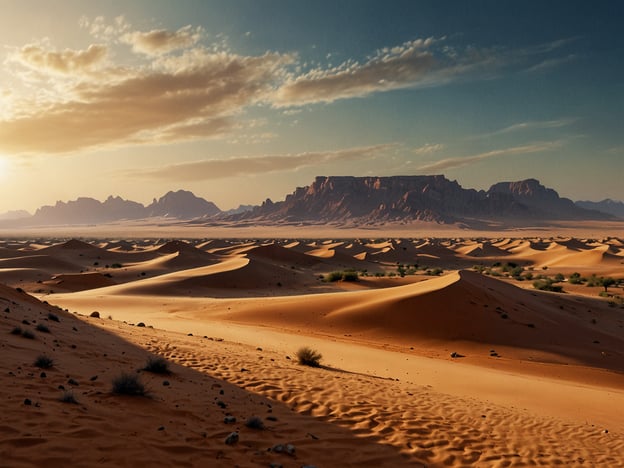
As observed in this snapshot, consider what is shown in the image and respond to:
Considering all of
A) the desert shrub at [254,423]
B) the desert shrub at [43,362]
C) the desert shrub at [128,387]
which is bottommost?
the desert shrub at [254,423]

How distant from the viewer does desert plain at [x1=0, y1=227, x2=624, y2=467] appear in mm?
5833

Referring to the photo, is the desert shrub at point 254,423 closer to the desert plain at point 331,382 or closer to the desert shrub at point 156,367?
the desert plain at point 331,382

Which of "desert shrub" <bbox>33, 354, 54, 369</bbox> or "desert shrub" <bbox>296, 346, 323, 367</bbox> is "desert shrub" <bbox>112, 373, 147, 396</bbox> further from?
"desert shrub" <bbox>296, 346, 323, 367</bbox>

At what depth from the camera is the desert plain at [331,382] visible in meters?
5.83

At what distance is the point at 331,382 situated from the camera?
10.0 metres

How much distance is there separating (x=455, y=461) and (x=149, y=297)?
2769 cm

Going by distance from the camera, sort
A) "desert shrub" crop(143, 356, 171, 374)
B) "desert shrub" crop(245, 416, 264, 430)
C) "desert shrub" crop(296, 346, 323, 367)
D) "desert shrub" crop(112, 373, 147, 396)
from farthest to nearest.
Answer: "desert shrub" crop(296, 346, 323, 367) < "desert shrub" crop(143, 356, 171, 374) < "desert shrub" crop(112, 373, 147, 396) < "desert shrub" crop(245, 416, 264, 430)

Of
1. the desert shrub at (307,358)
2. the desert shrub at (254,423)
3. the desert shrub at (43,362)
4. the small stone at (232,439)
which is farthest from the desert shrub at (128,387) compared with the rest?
the desert shrub at (307,358)

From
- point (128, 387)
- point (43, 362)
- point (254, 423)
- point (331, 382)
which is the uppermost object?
point (43, 362)

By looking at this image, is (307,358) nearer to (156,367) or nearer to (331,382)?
(331,382)

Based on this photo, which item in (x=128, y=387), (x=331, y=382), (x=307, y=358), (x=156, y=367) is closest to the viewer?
(x=128, y=387)

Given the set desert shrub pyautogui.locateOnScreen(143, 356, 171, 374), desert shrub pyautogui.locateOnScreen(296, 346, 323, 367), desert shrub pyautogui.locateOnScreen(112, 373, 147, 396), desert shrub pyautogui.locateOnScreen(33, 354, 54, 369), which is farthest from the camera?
desert shrub pyautogui.locateOnScreen(296, 346, 323, 367)

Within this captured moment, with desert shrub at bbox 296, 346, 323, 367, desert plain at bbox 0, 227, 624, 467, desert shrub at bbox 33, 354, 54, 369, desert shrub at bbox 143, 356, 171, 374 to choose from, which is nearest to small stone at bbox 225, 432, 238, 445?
desert plain at bbox 0, 227, 624, 467

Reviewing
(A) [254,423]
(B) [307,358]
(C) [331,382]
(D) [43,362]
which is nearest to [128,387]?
(D) [43,362]
